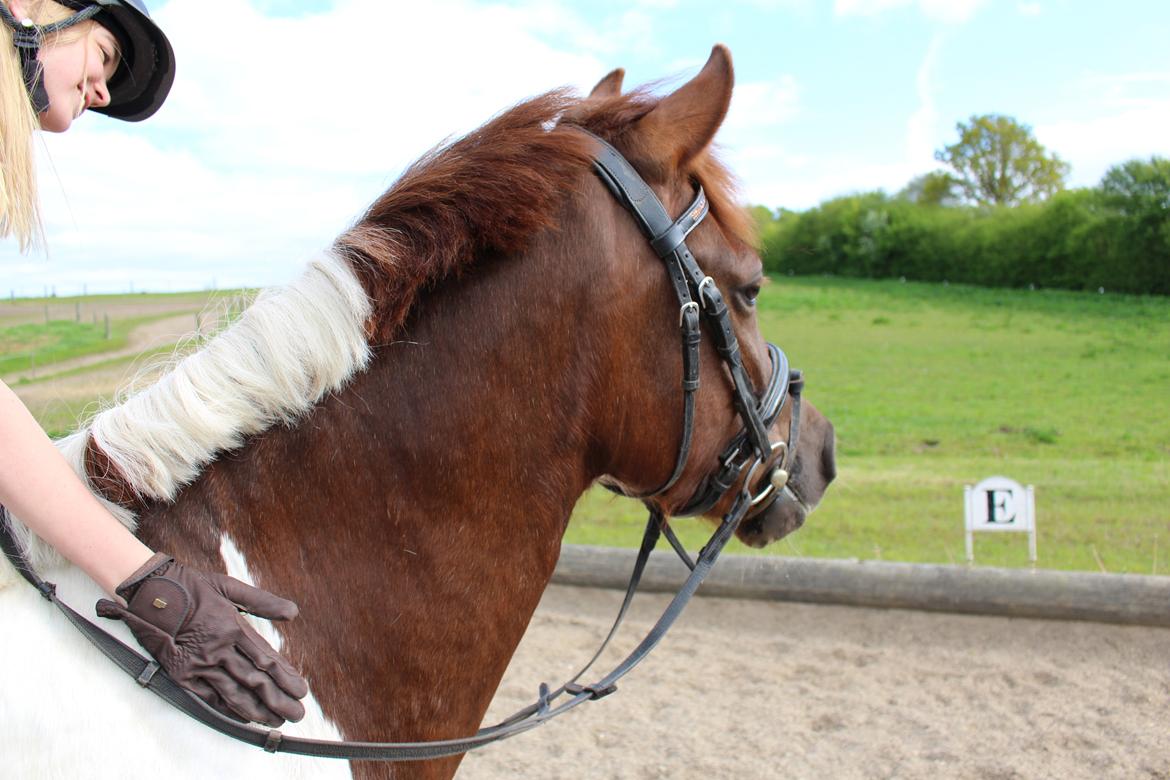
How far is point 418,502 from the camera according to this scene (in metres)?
1.67

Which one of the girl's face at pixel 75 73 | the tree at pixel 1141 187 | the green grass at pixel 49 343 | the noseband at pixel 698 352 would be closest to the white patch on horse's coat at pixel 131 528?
the girl's face at pixel 75 73

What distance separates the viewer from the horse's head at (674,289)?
1.77 meters

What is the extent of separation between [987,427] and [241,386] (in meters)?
10.4

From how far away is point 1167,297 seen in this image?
12.9 m

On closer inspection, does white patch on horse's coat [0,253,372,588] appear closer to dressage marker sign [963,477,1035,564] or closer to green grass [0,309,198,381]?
green grass [0,309,198,381]

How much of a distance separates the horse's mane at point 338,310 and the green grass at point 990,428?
2.02 metres

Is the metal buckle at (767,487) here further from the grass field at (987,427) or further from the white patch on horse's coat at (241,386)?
the white patch on horse's coat at (241,386)

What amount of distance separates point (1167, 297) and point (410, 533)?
1457cm

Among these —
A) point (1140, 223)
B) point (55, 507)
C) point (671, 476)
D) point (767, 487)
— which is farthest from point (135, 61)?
point (1140, 223)

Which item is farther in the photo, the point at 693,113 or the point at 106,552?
the point at 693,113

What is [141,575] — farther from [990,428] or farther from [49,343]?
[990,428]

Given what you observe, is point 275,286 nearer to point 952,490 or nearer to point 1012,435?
point 952,490

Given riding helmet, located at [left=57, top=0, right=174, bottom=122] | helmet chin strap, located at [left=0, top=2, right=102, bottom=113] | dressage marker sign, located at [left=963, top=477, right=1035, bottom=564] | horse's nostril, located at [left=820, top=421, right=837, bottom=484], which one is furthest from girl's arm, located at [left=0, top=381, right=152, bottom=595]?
dressage marker sign, located at [left=963, top=477, right=1035, bottom=564]

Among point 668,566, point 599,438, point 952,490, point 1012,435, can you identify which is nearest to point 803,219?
point 1012,435
